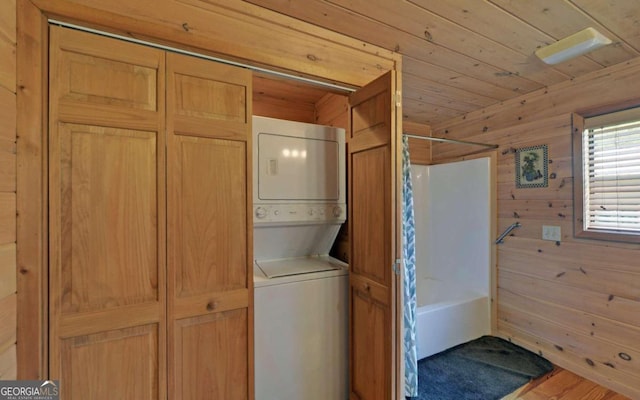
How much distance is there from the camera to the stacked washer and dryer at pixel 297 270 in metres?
1.57

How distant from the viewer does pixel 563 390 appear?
192 cm

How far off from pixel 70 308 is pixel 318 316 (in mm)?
1153

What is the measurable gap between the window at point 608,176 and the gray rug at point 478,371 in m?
1.06

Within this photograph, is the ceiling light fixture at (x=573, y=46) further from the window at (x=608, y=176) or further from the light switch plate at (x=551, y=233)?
the light switch plate at (x=551, y=233)

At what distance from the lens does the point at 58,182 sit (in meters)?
1.04

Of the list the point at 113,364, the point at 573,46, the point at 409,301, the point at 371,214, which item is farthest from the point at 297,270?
the point at 573,46

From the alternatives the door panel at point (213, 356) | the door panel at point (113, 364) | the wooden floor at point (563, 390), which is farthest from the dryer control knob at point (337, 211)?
the wooden floor at point (563, 390)

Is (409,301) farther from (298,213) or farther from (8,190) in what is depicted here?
(8,190)

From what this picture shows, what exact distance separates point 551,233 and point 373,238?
5.48 ft

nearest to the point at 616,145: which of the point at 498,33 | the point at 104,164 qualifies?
the point at 498,33

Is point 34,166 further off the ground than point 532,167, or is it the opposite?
point 532,167

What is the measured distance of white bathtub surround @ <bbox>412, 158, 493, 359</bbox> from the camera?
7.93ft

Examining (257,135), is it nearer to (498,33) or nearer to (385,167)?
(385,167)

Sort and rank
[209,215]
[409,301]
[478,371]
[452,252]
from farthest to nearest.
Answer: [452,252]
[478,371]
[409,301]
[209,215]
